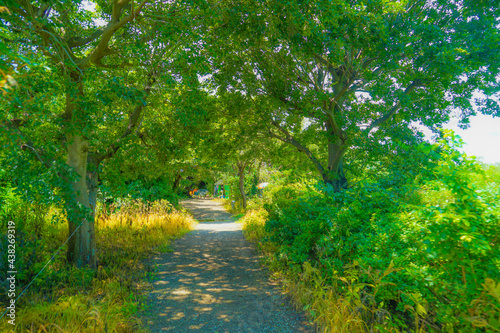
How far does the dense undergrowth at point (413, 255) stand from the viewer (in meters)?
1.99

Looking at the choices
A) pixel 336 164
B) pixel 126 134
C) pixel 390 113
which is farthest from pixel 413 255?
pixel 390 113

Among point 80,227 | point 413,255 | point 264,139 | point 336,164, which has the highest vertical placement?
point 264,139

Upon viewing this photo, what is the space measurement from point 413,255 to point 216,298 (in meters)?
3.31

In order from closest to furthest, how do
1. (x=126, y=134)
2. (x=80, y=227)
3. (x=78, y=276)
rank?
(x=78, y=276) → (x=80, y=227) → (x=126, y=134)

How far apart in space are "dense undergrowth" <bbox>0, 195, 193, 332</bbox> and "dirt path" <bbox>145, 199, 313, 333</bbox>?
0.38m

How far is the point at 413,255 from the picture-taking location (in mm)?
2674

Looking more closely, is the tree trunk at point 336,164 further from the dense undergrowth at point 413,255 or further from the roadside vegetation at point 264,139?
the dense undergrowth at point 413,255

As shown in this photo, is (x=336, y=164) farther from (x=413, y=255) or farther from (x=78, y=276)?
(x=78, y=276)

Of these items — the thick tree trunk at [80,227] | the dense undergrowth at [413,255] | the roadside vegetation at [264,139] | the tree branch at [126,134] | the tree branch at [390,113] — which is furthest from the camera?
the tree branch at [390,113]

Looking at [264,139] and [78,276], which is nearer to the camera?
[78,276]

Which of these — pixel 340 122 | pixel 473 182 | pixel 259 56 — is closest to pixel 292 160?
pixel 340 122

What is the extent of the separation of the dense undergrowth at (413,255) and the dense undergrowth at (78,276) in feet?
8.98

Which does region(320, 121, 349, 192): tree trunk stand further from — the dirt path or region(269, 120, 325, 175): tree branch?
the dirt path

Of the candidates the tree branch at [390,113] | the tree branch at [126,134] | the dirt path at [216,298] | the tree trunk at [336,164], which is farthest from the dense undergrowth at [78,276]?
the tree branch at [390,113]
